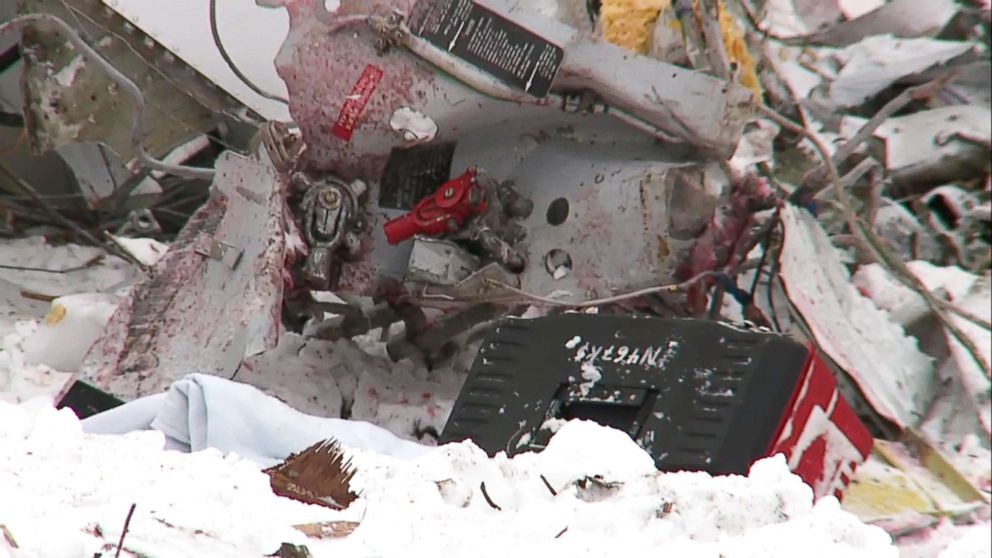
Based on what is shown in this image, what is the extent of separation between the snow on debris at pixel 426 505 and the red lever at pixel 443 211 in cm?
80

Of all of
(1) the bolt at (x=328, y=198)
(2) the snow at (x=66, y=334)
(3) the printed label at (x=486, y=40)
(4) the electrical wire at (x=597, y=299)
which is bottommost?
(2) the snow at (x=66, y=334)

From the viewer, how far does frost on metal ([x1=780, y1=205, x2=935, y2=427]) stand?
81.0 inches

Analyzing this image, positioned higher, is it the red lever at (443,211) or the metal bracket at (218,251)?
the red lever at (443,211)

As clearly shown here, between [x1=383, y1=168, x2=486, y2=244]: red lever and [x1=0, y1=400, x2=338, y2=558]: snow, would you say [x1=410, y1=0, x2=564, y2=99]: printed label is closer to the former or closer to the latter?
[x1=383, y1=168, x2=486, y2=244]: red lever

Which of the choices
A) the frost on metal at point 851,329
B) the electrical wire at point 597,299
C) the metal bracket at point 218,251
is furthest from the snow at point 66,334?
the frost on metal at point 851,329

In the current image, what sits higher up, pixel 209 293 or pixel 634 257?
pixel 634 257

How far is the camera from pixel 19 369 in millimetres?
1866

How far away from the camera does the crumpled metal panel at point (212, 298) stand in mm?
1829

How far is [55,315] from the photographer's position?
193 cm

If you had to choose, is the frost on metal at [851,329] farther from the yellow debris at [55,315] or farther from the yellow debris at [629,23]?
the yellow debris at [55,315]

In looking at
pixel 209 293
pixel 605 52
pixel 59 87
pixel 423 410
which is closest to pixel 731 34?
pixel 605 52

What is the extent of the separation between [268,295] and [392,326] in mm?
290

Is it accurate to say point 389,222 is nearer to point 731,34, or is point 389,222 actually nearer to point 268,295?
point 268,295

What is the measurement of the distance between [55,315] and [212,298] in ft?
0.74
